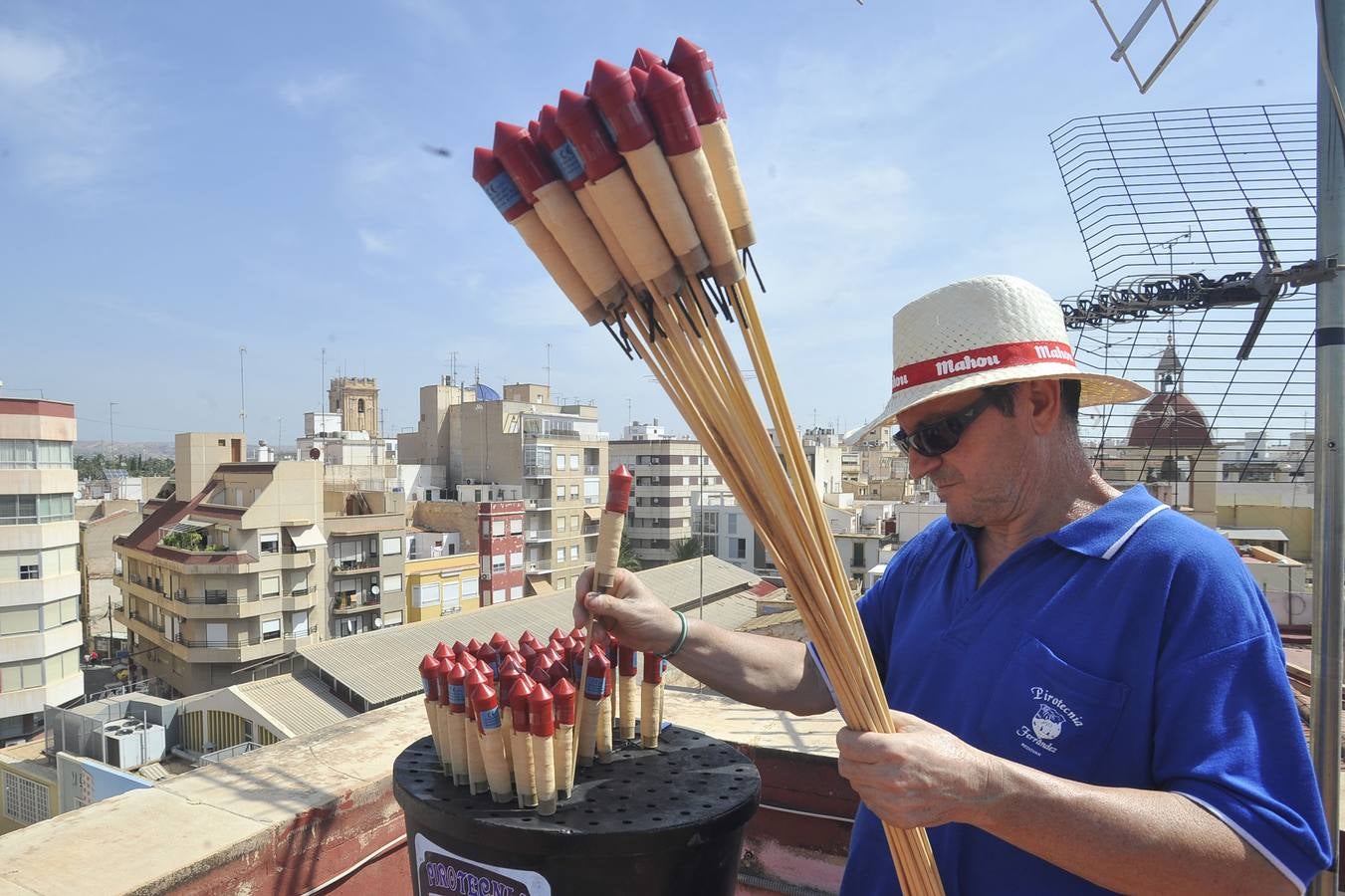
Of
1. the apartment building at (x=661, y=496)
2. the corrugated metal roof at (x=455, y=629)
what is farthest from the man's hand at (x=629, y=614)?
the apartment building at (x=661, y=496)

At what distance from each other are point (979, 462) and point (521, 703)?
896 mm

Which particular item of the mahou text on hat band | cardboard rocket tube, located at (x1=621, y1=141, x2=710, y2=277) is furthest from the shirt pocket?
cardboard rocket tube, located at (x1=621, y1=141, x2=710, y2=277)

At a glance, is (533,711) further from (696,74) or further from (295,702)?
(295,702)

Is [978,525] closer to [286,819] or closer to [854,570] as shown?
[286,819]

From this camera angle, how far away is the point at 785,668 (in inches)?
75.0

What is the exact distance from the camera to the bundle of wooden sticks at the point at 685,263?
1188 millimetres

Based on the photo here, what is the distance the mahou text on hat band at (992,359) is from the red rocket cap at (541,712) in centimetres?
84

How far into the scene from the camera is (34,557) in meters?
23.3

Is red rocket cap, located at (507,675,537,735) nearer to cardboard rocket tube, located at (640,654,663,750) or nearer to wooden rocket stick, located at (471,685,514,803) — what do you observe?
wooden rocket stick, located at (471,685,514,803)

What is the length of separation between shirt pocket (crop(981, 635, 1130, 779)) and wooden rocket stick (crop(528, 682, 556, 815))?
719 millimetres

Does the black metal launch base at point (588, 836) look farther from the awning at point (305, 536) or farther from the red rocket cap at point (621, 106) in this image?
the awning at point (305, 536)

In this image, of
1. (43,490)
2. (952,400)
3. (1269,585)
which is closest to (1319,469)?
(952,400)

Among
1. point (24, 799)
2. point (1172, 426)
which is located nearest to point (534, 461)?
point (24, 799)

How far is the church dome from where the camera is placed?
3.28 m
